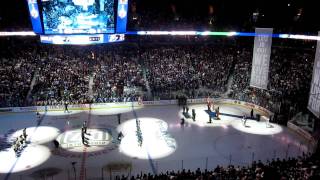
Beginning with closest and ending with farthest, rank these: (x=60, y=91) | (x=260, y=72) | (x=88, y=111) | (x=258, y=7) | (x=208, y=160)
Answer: (x=208, y=160), (x=260, y=72), (x=88, y=111), (x=60, y=91), (x=258, y=7)

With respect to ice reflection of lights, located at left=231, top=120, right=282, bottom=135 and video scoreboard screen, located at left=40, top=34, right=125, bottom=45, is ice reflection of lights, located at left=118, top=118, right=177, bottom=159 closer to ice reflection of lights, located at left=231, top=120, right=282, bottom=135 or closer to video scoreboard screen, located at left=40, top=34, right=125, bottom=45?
ice reflection of lights, located at left=231, top=120, right=282, bottom=135

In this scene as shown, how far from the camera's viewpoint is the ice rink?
18938 mm

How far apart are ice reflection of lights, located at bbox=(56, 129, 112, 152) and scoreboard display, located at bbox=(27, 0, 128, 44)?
729cm

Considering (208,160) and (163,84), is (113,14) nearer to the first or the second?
(163,84)

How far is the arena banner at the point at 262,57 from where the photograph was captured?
81.8 feet

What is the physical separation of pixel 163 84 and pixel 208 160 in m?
16.9

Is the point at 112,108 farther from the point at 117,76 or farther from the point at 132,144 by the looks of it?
the point at 132,144

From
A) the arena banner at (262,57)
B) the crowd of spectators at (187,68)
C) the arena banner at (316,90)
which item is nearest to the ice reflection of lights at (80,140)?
the crowd of spectators at (187,68)

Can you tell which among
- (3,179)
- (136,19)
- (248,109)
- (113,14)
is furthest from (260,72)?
(136,19)

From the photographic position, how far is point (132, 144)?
2253cm

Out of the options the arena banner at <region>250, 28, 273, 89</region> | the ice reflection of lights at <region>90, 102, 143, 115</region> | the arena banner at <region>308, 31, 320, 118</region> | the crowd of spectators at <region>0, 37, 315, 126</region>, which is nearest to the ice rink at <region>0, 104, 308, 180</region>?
the ice reflection of lights at <region>90, 102, 143, 115</region>

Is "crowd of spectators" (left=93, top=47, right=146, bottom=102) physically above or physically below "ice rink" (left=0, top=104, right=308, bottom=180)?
above

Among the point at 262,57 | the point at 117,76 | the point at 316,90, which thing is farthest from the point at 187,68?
the point at 316,90

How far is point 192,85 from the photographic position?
35.8 metres
